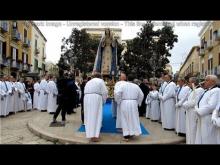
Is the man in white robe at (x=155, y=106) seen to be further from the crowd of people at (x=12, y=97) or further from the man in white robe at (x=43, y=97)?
the crowd of people at (x=12, y=97)

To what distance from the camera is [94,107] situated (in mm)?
8094

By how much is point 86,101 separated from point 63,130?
5.41 feet

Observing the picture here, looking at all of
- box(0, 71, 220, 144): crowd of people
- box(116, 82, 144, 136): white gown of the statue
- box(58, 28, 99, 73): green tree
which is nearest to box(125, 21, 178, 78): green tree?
box(58, 28, 99, 73): green tree

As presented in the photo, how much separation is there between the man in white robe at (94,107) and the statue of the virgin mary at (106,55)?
6.49 m

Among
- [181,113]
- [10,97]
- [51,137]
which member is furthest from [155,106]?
[10,97]

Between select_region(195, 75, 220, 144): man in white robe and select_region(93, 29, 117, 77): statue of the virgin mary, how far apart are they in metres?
8.50

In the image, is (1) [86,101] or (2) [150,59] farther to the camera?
(2) [150,59]

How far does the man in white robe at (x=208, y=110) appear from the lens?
6.24 m

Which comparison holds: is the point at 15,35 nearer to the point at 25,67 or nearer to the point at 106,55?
the point at 25,67

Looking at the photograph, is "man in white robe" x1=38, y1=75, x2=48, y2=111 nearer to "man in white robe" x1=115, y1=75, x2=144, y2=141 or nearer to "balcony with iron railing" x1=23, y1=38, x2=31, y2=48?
"man in white robe" x1=115, y1=75, x2=144, y2=141

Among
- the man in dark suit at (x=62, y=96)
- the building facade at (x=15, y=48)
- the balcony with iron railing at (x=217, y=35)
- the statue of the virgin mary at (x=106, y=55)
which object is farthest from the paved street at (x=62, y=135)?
the balcony with iron railing at (x=217, y=35)
